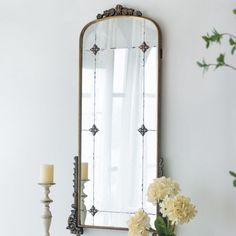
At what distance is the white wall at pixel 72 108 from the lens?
231 cm

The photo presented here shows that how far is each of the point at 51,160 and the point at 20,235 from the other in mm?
448

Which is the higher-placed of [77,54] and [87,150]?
[77,54]

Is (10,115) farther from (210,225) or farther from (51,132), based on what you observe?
(210,225)

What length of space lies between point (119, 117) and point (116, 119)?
0.02m

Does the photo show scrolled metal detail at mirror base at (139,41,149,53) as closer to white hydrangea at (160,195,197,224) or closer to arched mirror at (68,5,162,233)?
arched mirror at (68,5,162,233)

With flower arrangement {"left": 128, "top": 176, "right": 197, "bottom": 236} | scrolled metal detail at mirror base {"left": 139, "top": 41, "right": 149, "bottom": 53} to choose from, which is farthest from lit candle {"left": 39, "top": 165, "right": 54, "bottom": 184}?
scrolled metal detail at mirror base {"left": 139, "top": 41, "right": 149, "bottom": 53}

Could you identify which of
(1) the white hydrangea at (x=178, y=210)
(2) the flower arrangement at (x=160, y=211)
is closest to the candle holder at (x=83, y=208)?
(2) the flower arrangement at (x=160, y=211)

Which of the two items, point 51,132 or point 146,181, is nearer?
point 146,181

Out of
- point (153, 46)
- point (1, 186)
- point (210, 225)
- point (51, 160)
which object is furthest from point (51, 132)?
point (210, 225)

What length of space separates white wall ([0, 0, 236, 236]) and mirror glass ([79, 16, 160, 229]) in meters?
0.07

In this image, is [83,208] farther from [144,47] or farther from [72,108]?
[144,47]

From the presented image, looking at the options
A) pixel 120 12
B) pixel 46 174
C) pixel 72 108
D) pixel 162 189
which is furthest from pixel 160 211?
pixel 120 12

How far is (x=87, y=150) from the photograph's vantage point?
8.27 feet

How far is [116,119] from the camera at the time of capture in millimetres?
2471
